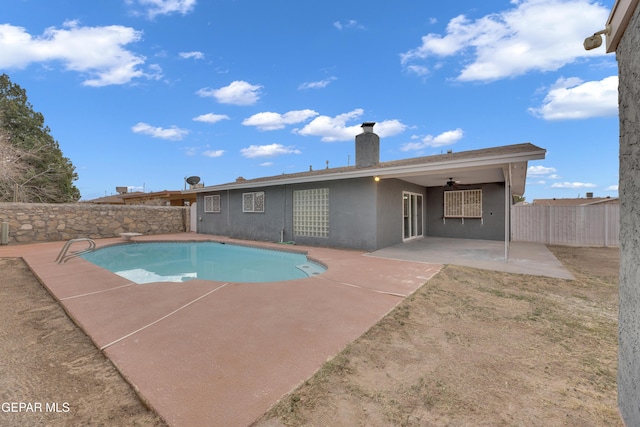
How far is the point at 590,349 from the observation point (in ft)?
Answer: 9.01

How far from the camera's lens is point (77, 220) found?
1230cm

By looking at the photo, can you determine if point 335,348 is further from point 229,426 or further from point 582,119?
point 582,119

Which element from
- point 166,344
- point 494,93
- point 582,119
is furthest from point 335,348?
point 582,119

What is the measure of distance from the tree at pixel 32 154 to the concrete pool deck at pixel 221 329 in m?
→ 15.5

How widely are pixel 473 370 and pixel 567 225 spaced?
12.3m

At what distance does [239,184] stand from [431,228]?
9367 mm

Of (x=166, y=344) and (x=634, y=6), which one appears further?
(x=166, y=344)

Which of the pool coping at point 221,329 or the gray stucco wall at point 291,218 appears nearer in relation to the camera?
the pool coping at point 221,329

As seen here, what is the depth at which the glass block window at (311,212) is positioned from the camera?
10.1 metres

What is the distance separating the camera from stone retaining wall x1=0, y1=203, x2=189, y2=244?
10898 mm

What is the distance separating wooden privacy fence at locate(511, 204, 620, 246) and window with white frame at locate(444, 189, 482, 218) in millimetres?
1756

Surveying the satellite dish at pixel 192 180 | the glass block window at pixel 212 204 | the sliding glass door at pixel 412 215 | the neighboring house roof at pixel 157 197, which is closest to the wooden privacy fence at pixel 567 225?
the sliding glass door at pixel 412 215

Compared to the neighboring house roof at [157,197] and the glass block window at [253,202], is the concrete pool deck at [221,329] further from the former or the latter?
the neighboring house roof at [157,197]

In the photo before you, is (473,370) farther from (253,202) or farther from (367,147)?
(253,202)
